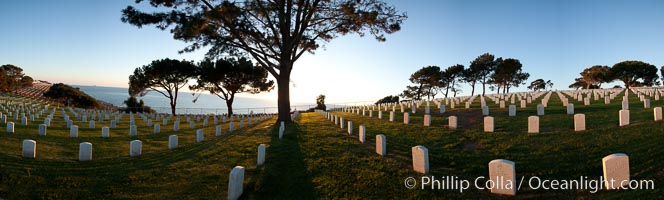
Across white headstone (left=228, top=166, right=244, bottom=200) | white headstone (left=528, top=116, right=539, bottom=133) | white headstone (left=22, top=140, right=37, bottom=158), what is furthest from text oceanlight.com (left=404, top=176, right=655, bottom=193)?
white headstone (left=22, top=140, right=37, bottom=158)

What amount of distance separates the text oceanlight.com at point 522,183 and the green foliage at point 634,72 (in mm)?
60870

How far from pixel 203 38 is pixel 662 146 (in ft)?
59.6

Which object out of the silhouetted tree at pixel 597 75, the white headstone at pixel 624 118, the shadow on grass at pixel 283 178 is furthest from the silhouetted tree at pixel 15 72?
the silhouetted tree at pixel 597 75

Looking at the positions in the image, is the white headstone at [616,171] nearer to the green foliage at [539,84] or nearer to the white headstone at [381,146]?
the white headstone at [381,146]

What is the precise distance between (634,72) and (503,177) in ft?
207

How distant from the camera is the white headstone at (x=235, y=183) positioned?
20.1 ft

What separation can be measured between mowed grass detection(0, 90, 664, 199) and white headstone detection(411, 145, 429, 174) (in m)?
0.20

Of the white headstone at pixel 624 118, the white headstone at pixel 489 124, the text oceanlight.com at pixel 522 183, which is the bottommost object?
the text oceanlight.com at pixel 522 183

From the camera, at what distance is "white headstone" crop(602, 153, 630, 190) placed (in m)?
5.18

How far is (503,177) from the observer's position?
18.4ft

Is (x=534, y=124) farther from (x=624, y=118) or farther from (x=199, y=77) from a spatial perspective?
(x=199, y=77)

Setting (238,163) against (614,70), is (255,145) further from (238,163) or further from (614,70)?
(614,70)

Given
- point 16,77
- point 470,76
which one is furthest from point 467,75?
point 16,77

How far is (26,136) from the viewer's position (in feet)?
42.3
